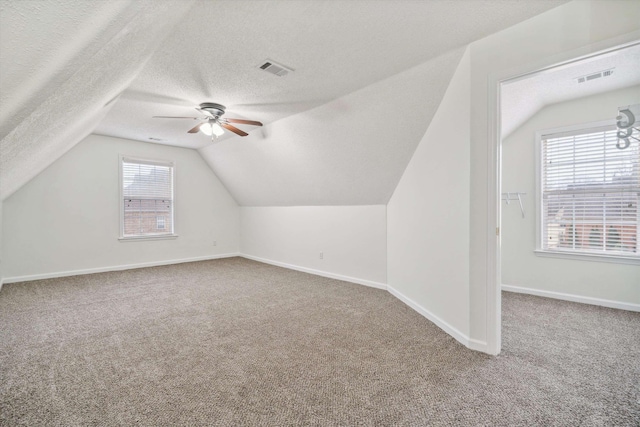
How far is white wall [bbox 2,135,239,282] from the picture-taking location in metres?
4.35

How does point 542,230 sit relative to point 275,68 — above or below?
below

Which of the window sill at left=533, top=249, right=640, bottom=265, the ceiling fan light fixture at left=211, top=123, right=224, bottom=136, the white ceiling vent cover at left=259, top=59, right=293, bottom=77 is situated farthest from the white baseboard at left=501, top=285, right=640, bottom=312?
the ceiling fan light fixture at left=211, top=123, right=224, bottom=136

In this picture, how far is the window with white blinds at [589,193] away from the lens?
10.5 feet

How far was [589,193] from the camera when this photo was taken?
3484 mm

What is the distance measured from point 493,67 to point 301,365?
2710 millimetres

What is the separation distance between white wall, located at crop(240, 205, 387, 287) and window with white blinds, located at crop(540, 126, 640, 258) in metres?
2.27

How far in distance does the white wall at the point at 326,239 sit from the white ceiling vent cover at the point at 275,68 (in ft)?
7.45

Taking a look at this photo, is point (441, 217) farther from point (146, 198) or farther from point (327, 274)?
point (146, 198)

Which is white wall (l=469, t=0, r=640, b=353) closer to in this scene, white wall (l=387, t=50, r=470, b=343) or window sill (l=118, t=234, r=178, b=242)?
white wall (l=387, t=50, r=470, b=343)

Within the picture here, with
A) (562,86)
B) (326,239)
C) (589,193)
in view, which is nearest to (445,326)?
(326,239)

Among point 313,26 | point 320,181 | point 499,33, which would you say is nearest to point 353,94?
point 313,26

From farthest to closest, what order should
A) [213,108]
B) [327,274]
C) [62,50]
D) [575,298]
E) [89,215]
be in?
1. [89,215]
2. [327,274]
3. [575,298]
4. [213,108]
5. [62,50]

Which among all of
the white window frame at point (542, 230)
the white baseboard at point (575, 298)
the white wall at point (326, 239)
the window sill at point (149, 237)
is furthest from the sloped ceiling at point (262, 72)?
the white baseboard at point (575, 298)

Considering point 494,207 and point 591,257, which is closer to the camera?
point 494,207
